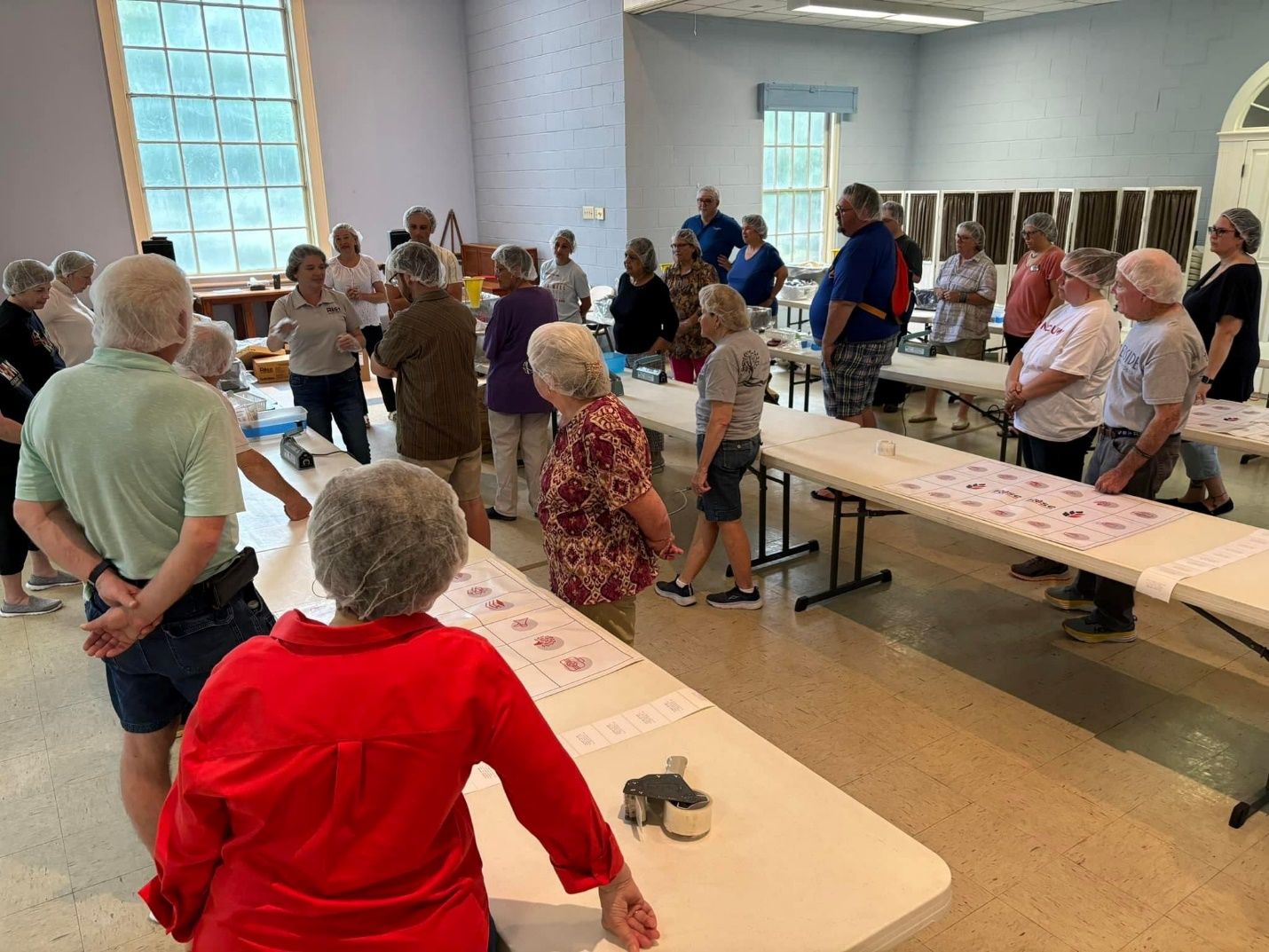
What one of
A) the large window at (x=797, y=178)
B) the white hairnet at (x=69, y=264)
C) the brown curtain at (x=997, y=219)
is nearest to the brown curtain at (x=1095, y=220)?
the brown curtain at (x=997, y=219)

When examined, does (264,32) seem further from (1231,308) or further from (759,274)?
(1231,308)

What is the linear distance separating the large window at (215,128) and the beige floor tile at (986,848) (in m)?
8.62

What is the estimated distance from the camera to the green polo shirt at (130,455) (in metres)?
1.72

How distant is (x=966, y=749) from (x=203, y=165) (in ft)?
28.6

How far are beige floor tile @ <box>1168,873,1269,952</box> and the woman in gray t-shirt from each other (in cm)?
199

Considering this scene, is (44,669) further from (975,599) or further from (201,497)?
(975,599)

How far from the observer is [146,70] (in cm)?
817

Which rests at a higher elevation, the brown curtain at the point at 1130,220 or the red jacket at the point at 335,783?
the brown curtain at the point at 1130,220

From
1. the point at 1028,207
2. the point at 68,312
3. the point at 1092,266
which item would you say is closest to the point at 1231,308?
the point at 1092,266

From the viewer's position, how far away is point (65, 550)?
72.2 inches

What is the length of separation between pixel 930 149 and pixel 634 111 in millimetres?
3835

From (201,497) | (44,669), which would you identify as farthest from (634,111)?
(201,497)

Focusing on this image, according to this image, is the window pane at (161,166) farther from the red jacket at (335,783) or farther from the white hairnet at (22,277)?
the red jacket at (335,783)

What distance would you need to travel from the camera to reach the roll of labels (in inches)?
58.9
